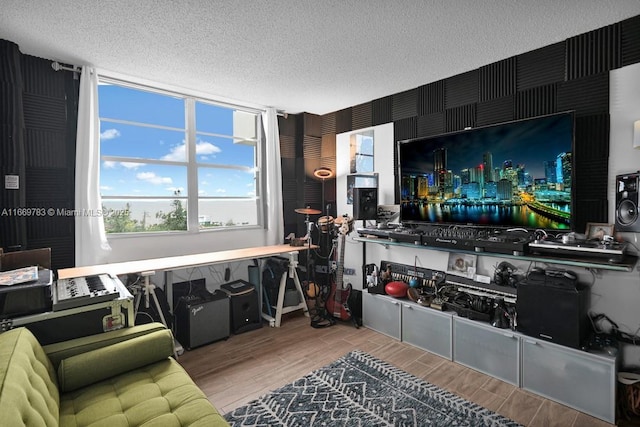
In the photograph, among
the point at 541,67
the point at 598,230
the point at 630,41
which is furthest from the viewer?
the point at 541,67

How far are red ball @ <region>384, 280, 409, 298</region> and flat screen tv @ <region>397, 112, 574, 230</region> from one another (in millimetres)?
635

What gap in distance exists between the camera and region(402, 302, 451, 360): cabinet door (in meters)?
2.75

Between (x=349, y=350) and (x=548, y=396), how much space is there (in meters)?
1.48

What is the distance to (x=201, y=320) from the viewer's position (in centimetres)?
300

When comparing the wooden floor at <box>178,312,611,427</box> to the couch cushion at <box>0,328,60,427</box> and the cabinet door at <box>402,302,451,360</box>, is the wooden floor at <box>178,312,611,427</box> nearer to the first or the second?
the cabinet door at <box>402,302,451,360</box>

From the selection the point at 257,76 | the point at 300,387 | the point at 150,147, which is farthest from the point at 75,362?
the point at 257,76

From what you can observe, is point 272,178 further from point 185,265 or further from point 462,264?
point 462,264

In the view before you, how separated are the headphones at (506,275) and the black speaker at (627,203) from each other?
0.73 metres

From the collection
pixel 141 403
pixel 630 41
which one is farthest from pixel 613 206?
pixel 141 403

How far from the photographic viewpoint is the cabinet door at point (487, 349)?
2348 mm

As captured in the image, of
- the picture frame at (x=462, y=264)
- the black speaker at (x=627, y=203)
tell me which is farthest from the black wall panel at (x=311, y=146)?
the black speaker at (x=627, y=203)

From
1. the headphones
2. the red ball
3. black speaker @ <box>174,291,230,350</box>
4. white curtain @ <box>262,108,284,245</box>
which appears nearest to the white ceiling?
white curtain @ <box>262,108,284,245</box>

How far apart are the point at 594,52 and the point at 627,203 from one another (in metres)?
1.07

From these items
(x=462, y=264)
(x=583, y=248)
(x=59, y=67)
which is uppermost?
(x=59, y=67)
